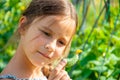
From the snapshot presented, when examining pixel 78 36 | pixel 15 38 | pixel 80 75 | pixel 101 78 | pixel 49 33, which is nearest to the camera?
pixel 49 33

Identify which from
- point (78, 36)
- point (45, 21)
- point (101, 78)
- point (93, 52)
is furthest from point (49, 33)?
point (78, 36)

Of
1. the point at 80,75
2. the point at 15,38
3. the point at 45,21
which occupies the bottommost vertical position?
the point at 80,75

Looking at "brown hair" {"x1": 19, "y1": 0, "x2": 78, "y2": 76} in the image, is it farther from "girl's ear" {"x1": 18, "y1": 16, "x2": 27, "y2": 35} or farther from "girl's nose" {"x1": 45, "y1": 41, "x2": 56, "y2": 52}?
"girl's nose" {"x1": 45, "y1": 41, "x2": 56, "y2": 52}

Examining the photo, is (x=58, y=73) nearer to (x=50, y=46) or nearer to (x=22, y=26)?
(x=50, y=46)

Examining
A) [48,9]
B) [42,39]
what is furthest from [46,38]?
[48,9]

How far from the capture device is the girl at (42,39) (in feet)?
6.34

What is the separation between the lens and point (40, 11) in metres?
2.03

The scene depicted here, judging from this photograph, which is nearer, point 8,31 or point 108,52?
point 108,52

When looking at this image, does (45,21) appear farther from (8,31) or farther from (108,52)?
(8,31)

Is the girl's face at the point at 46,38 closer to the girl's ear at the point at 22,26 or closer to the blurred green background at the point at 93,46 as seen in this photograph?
the girl's ear at the point at 22,26

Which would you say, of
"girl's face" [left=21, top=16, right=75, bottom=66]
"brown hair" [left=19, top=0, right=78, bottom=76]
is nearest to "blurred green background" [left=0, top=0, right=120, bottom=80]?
"brown hair" [left=19, top=0, right=78, bottom=76]

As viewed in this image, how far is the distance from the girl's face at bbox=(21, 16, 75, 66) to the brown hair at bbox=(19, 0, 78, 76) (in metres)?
0.03

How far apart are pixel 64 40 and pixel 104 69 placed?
69cm

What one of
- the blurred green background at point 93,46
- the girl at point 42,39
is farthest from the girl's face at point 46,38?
the blurred green background at point 93,46
